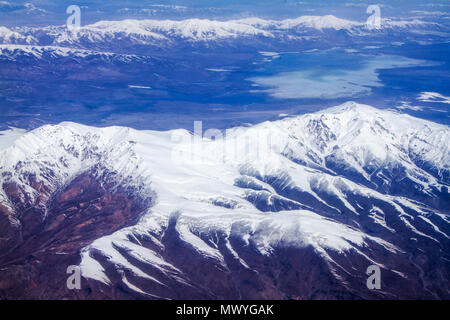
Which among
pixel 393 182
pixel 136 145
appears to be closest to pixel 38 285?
pixel 136 145

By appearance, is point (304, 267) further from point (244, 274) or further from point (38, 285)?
point (38, 285)

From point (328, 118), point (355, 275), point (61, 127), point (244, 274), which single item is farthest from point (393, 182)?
point (61, 127)

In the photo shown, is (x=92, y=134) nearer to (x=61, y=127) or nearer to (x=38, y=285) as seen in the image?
(x=61, y=127)
